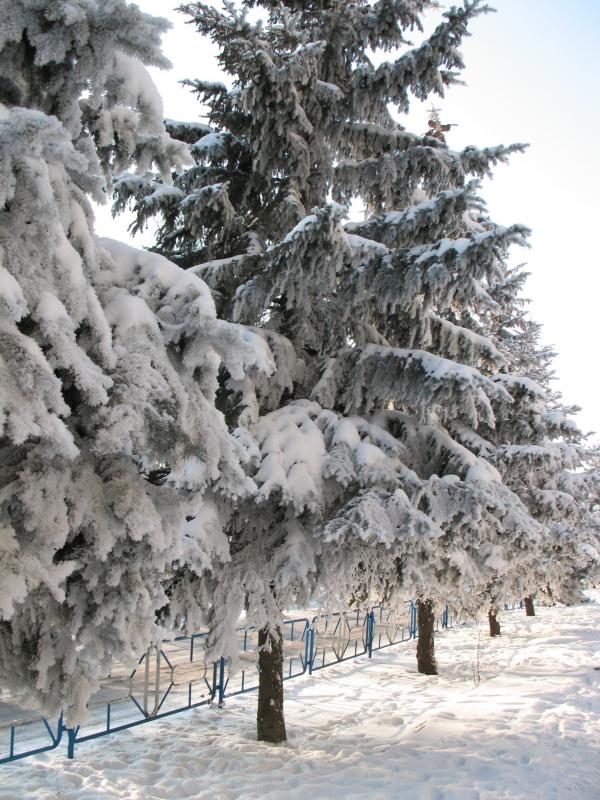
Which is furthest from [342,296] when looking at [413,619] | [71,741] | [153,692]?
[413,619]

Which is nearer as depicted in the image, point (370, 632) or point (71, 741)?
point (71, 741)

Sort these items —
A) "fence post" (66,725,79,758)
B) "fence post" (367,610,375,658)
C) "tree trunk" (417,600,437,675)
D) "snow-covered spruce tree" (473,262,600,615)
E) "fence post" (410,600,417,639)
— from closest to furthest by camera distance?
"fence post" (66,725,79,758) → "snow-covered spruce tree" (473,262,600,615) → "tree trunk" (417,600,437,675) → "fence post" (367,610,375,658) → "fence post" (410,600,417,639)

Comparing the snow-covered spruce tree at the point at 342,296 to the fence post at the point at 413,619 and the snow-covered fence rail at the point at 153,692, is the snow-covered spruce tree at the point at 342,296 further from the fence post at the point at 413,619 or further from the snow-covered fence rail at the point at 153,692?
the fence post at the point at 413,619

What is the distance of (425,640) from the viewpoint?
43.9 feet

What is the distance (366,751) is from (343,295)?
19.5 ft

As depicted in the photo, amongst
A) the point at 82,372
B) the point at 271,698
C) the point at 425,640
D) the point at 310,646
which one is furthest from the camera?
the point at 425,640

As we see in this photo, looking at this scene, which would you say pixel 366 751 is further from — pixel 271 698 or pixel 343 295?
pixel 343 295

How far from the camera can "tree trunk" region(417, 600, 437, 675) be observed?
42.8 ft

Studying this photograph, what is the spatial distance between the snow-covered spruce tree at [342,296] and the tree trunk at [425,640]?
11.4 ft

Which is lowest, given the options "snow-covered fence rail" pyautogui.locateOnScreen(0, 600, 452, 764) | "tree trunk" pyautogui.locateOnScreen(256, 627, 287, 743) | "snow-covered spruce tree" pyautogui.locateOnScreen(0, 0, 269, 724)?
"snow-covered fence rail" pyautogui.locateOnScreen(0, 600, 452, 764)

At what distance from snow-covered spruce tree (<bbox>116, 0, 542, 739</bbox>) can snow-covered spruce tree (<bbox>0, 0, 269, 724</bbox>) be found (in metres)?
2.39

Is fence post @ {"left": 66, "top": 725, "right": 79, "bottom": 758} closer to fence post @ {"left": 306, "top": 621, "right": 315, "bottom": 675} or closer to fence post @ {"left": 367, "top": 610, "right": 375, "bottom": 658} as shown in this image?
fence post @ {"left": 306, "top": 621, "right": 315, "bottom": 675}

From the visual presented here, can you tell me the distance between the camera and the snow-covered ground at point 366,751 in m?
6.24

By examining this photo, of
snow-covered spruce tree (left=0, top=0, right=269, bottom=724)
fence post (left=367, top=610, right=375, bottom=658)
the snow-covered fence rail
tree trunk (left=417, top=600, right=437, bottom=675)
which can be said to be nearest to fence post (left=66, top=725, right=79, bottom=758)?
the snow-covered fence rail
